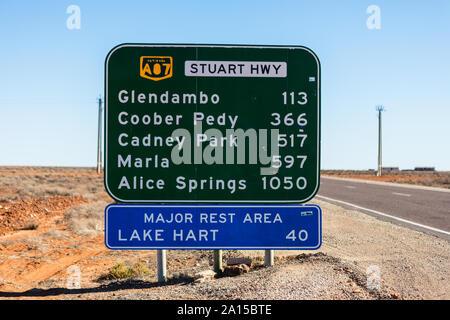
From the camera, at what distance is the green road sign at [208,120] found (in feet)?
16.6

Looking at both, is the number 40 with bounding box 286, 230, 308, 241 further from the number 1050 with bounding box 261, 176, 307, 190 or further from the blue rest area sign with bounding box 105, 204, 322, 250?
the number 1050 with bounding box 261, 176, 307, 190

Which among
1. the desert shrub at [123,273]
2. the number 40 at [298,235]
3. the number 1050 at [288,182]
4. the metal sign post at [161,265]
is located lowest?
the desert shrub at [123,273]

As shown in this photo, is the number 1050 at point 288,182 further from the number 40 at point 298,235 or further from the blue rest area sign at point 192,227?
the number 40 at point 298,235

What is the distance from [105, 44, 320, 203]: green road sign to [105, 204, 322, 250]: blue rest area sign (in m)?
0.13

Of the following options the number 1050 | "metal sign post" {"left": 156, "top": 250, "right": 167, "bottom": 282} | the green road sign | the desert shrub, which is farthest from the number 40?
the desert shrub

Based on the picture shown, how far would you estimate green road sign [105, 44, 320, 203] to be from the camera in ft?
16.6

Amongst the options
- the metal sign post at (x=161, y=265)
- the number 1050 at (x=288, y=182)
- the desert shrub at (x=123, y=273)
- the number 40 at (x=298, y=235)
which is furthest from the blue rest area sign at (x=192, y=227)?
the desert shrub at (x=123, y=273)

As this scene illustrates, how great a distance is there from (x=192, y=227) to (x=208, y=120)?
121 centimetres

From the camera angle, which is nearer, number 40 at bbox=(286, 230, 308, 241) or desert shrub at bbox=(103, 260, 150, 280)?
number 40 at bbox=(286, 230, 308, 241)

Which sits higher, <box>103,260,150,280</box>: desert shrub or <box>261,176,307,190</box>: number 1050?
<box>261,176,307,190</box>: number 1050

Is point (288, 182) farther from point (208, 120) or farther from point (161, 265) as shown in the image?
point (161, 265)

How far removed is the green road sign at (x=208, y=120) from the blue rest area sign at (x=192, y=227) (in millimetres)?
131
